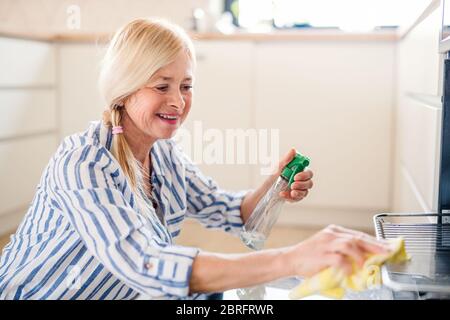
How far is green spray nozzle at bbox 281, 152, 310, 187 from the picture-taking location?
831 mm

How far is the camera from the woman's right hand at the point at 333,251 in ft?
1.69

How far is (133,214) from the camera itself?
633mm

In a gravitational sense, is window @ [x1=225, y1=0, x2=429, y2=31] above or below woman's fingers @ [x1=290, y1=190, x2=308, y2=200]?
above

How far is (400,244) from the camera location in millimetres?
544

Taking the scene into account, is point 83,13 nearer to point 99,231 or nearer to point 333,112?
point 333,112

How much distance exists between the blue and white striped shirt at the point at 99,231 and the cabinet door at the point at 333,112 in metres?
1.01

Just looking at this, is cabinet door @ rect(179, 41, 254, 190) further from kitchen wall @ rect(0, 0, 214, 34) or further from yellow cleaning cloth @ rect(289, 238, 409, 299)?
yellow cleaning cloth @ rect(289, 238, 409, 299)

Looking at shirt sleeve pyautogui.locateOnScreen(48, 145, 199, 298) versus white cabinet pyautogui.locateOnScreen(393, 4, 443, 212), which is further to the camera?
white cabinet pyautogui.locateOnScreen(393, 4, 443, 212)

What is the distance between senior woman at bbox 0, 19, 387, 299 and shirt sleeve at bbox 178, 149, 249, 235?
0.14ft

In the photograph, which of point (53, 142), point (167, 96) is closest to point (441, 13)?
point (167, 96)

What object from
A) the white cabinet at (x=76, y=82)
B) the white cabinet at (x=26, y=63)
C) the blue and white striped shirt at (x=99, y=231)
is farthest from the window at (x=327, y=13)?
the blue and white striped shirt at (x=99, y=231)

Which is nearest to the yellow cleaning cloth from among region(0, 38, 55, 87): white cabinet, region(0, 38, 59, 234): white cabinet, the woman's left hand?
the woman's left hand
